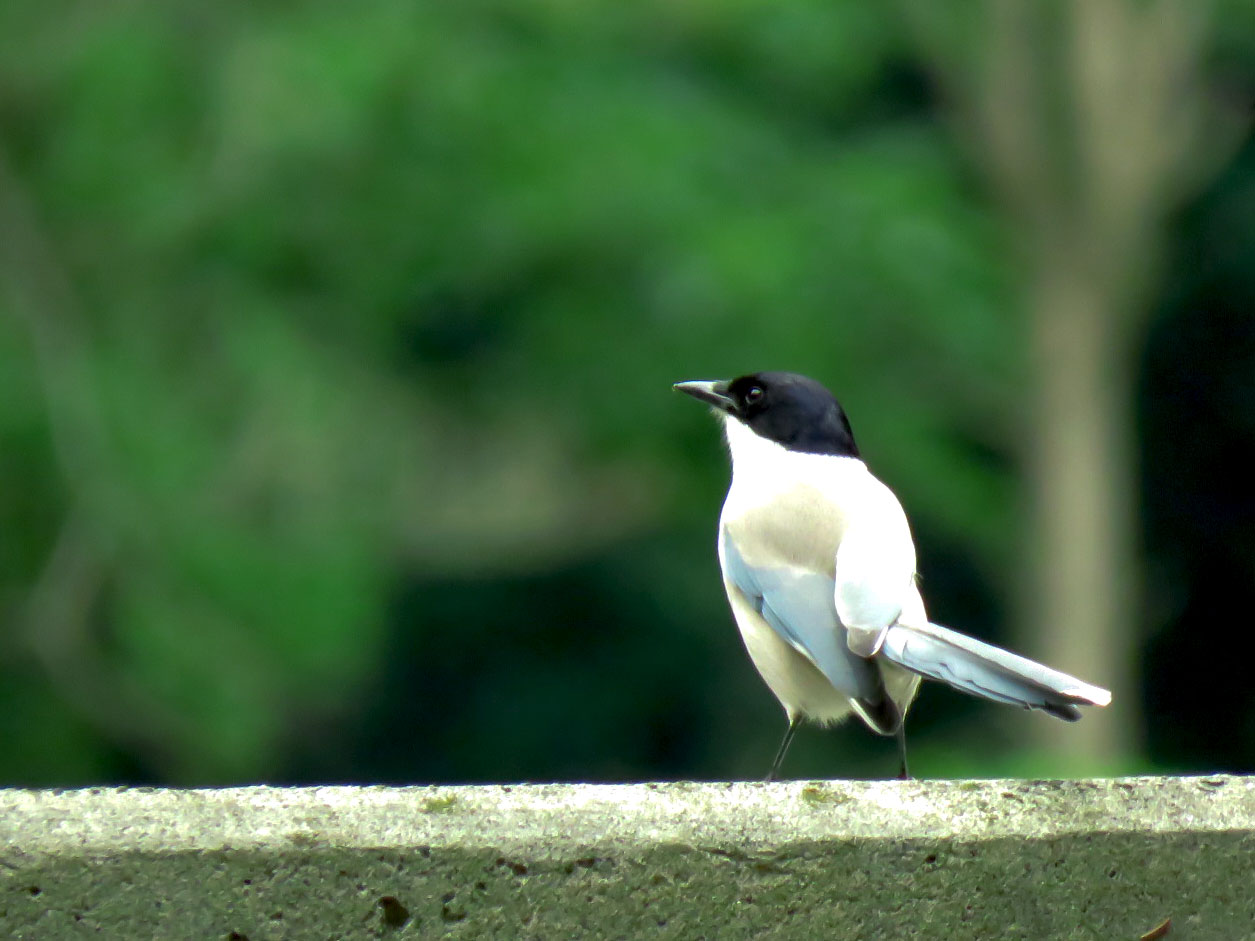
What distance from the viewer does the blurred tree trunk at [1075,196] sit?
495 inches

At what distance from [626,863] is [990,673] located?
2.35 ft

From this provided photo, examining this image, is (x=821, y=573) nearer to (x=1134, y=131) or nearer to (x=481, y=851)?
(x=481, y=851)

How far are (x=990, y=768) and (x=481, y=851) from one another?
780 cm

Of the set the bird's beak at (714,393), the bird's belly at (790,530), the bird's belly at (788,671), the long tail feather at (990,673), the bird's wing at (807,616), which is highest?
the long tail feather at (990,673)

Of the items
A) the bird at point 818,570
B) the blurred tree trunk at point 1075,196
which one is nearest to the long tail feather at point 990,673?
the bird at point 818,570

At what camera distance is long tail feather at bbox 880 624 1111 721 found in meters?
Result: 2.23

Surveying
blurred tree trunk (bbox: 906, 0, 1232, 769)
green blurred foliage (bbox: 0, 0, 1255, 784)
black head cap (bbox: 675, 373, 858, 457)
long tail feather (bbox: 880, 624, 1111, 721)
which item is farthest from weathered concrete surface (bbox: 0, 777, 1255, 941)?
blurred tree trunk (bbox: 906, 0, 1232, 769)

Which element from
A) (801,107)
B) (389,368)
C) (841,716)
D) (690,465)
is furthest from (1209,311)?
(841,716)

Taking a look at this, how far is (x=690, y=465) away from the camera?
1201 cm

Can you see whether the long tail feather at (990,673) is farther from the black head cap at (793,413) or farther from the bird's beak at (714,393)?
the bird's beak at (714,393)

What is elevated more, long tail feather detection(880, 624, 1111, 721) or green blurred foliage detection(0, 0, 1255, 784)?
long tail feather detection(880, 624, 1111, 721)

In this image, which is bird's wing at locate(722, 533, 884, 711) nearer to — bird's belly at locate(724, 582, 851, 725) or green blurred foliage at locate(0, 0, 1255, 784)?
bird's belly at locate(724, 582, 851, 725)

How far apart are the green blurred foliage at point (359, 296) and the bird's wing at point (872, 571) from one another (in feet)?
19.0

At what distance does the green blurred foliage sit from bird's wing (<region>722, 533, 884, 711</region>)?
5.77 metres
